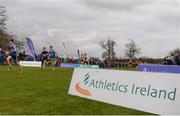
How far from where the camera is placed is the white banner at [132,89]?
9.42 meters

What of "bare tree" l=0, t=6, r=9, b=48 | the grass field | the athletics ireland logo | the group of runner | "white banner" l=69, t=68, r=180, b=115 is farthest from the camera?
"bare tree" l=0, t=6, r=9, b=48

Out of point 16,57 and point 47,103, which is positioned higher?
point 16,57

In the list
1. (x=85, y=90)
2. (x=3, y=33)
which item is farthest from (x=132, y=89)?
(x=3, y=33)

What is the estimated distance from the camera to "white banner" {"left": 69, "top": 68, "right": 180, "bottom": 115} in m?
9.42

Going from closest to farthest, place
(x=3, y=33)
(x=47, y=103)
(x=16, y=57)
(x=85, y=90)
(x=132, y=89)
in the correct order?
1. (x=132, y=89)
2. (x=47, y=103)
3. (x=85, y=90)
4. (x=16, y=57)
5. (x=3, y=33)

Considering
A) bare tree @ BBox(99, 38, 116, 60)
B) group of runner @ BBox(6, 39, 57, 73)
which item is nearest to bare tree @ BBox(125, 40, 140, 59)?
bare tree @ BBox(99, 38, 116, 60)

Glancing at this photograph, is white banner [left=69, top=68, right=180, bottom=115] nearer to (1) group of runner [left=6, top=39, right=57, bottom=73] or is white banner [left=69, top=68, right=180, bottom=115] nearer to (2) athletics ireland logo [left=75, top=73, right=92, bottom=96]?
(2) athletics ireland logo [left=75, top=73, right=92, bottom=96]

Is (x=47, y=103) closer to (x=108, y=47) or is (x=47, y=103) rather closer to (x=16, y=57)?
(x=16, y=57)

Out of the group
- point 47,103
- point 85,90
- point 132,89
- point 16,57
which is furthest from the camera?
point 16,57

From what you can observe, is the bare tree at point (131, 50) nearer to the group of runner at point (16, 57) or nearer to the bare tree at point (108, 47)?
the bare tree at point (108, 47)

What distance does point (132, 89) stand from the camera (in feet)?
35.3

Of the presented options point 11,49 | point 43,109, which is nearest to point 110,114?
point 43,109

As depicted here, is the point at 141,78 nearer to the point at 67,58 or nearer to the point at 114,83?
the point at 114,83

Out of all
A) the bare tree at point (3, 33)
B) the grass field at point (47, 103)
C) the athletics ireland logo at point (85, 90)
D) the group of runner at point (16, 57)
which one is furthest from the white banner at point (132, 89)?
the bare tree at point (3, 33)
